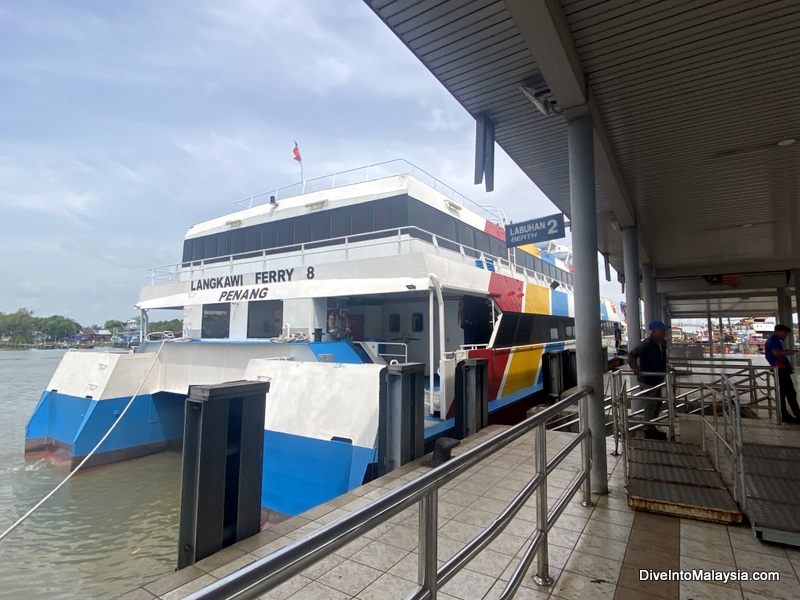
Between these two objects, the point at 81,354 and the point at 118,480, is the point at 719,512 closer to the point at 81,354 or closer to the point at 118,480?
the point at 118,480

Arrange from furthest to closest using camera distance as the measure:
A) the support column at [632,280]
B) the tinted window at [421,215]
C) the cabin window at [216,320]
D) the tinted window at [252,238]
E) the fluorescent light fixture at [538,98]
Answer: the tinted window at [252,238], the cabin window at [216,320], the tinted window at [421,215], the support column at [632,280], the fluorescent light fixture at [538,98]

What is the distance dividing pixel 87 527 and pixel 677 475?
7.49 metres

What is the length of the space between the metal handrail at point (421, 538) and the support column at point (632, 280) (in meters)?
6.59

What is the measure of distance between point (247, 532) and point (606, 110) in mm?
5577

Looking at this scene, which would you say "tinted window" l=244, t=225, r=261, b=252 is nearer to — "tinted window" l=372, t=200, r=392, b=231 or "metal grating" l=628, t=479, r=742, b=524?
"tinted window" l=372, t=200, r=392, b=231

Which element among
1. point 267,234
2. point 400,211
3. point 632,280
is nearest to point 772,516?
point 632,280

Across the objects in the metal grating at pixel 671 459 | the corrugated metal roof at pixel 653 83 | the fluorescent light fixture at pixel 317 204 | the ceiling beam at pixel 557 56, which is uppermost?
the fluorescent light fixture at pixel 317 204

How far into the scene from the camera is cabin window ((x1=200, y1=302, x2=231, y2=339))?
1016 cm

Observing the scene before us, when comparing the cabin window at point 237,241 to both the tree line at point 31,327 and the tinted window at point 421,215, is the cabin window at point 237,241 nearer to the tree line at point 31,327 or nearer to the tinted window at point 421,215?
the tinted window at point 421,215

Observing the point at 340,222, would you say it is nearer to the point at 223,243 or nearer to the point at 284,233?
the point at 284,233

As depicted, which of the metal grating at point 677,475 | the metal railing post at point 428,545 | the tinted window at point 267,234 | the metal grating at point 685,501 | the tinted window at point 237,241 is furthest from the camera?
the tinted window at point 237,241

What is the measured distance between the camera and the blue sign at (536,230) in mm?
5921

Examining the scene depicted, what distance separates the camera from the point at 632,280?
343 inches

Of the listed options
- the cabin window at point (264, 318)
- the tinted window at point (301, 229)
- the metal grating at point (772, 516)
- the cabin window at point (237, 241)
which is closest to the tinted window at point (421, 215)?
the tinted window at point (301, 229)
